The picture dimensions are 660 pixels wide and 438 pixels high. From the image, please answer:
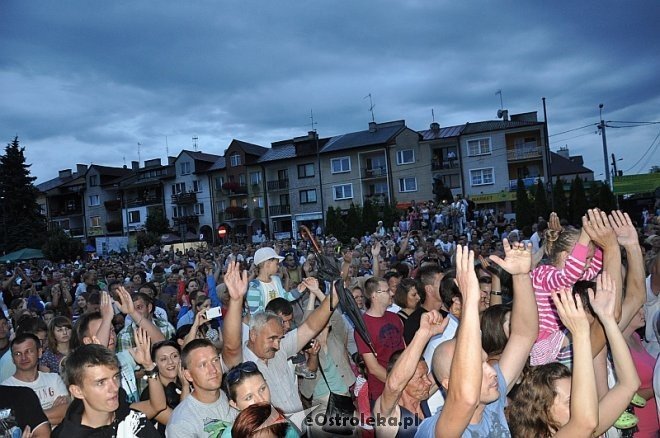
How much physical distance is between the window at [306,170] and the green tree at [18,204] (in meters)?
22.3

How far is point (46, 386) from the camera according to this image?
4359 millimetres

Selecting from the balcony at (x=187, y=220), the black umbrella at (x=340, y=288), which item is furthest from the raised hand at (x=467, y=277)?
the balcony at (x=187, y=220)

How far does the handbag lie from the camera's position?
8.14 ft

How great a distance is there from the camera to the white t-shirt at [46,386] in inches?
167

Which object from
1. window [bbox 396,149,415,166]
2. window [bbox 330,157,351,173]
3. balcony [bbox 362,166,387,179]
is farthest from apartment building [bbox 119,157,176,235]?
window [bbox 396,149,415,166]

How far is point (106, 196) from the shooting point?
2266 inches

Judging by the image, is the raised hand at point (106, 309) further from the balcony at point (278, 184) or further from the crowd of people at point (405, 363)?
the balcony at point (278, 184)

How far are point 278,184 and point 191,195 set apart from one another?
30.9 feet

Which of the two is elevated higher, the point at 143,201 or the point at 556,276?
the point at 143,201

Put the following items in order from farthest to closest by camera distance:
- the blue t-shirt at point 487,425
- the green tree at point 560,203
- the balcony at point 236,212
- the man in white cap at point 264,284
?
the balcony at point 236,212, the green tree at point 560,203, the man in white cap at point 264,284, the blue t-shirt at point 487,425

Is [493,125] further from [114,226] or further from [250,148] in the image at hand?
[114,226]

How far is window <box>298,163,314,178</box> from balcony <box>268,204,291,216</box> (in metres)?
3.05

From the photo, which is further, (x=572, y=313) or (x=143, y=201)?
(x=143, y=201)

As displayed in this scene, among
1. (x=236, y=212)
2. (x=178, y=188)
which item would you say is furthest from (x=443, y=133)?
(x=178, y=188)
